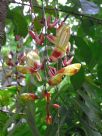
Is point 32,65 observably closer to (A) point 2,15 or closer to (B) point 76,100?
(A) point 2,15

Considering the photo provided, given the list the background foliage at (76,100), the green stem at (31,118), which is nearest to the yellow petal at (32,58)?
the green stem at (31,118)

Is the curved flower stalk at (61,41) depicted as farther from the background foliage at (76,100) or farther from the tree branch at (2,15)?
the background foliage at (76,100)

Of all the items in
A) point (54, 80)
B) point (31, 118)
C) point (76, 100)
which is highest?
point (54, 80)

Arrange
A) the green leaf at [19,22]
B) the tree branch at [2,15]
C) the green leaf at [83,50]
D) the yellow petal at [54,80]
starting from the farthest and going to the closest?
the green leaf at [19,22], the green leaf at [83,50], the tree branch at [2,15], the yellow petal at [54,80]

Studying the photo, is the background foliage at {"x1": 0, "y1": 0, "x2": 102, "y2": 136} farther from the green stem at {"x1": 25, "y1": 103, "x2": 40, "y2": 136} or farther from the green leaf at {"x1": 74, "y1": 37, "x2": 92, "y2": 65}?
the green stem at {"x1": 25, "y1": 103, "x2": 40, "y2": 136}

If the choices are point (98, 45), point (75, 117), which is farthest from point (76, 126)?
point (98, 45)

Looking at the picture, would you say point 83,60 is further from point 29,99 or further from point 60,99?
point 29,99

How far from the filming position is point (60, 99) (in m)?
1.17

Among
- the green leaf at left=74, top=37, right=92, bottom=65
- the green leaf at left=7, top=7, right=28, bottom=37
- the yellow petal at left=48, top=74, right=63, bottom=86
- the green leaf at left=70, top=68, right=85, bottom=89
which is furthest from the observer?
the green leaf at left=7, top=7, right=28, bottom=37

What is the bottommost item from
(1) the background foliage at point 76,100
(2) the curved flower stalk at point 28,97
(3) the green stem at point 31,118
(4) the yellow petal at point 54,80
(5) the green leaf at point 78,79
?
(1) the background foliage at point 76,100

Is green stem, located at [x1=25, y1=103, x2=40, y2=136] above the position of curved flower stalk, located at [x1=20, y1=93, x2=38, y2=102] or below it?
below

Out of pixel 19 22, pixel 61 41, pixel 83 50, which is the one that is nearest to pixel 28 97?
pixel 61 41

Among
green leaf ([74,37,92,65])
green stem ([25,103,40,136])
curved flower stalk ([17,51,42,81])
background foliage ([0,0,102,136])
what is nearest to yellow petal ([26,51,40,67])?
curved flower stalk ([17,51,42,81])

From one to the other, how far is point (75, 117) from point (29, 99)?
448mm
